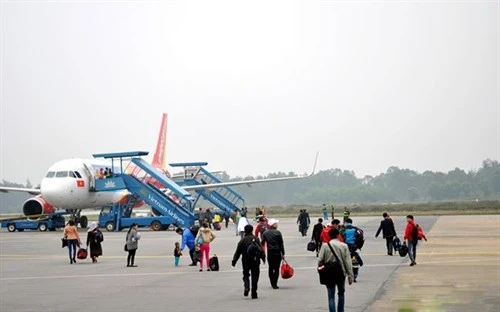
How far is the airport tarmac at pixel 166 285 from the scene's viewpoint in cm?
1485

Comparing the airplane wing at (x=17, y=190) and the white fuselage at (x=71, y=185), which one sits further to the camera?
the airplane wing at (x=17, y=190)

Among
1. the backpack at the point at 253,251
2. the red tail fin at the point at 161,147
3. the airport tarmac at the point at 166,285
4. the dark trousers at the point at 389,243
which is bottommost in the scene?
the airport tarmac at the point at 166,285

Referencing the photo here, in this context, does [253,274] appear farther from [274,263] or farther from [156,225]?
[156,225]

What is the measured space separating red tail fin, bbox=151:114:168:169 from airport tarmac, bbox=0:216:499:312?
1686 inches

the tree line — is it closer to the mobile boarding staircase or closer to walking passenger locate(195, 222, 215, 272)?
the mobile boarding staircase

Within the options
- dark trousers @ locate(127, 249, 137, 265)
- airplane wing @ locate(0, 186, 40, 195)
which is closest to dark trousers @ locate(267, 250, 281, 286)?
dark trousers @ locate(127, 249, 137, 265)

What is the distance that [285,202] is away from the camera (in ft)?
562

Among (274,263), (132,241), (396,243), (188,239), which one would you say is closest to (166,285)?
(274,263)

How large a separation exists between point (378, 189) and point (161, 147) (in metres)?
86.1

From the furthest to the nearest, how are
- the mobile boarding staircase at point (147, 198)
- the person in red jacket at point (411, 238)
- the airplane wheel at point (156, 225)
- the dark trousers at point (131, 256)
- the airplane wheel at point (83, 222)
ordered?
1. the airplane wheel at point (83, 222)
2. the airplane wheel at point (156, 225)
3. the mobile boarding staircase at point (147, 198)
4. the dark trousers at point (131, 256)
5. the person in red jacket at point (411, 238)

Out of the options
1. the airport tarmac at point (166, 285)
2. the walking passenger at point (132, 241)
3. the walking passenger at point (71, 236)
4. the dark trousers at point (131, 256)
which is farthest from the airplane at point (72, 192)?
the walking passenger at point (132, 241)

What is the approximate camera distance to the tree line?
428 ft

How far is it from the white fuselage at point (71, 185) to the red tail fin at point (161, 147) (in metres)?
21.4

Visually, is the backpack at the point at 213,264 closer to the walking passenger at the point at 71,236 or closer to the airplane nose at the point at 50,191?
the walking passenger at the point at 71,236
